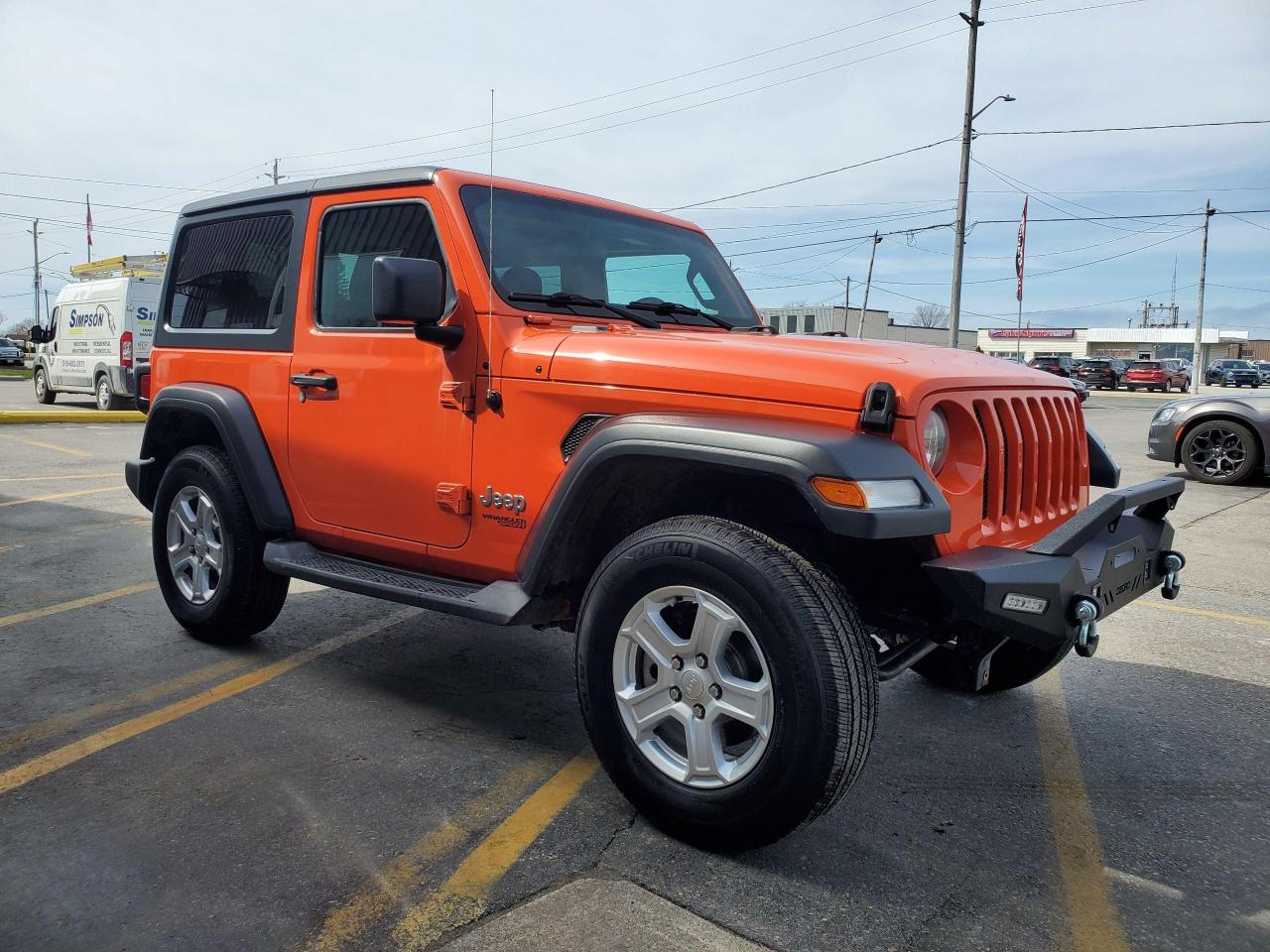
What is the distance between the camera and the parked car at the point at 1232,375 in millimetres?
50741

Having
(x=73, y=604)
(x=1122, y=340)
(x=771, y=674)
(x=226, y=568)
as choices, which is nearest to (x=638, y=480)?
(x=771, y=674)

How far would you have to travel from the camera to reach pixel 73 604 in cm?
511

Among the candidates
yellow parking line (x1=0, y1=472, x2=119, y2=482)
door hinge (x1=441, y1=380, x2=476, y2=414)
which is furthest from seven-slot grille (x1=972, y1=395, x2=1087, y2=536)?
yellow parking line (x1=0, y1=472, x2=119, y2=482)

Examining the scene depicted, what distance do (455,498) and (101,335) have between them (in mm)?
17003

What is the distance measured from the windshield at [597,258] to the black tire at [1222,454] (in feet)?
28.6

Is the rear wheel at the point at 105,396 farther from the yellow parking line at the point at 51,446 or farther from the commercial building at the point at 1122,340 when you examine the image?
the commercial building at the point at 1122,340

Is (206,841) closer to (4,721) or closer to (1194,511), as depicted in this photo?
(4,721)

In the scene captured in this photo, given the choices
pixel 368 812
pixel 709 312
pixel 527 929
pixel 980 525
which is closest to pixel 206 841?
pixel 368 812

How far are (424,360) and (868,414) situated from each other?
5.41 ft

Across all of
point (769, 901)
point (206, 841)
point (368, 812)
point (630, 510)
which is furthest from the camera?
point (630, 510)

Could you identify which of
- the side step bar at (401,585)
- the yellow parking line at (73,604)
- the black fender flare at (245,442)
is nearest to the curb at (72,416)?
the yellow parking line at (73,604)

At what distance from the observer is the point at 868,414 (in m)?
2.52

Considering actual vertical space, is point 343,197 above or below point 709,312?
above

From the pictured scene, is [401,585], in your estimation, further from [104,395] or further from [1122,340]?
[1122,340]
